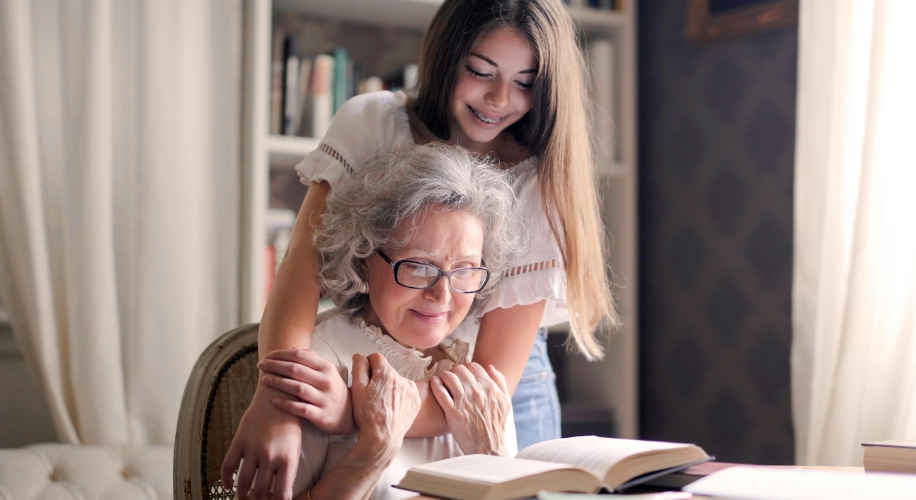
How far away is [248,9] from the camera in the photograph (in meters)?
2.38

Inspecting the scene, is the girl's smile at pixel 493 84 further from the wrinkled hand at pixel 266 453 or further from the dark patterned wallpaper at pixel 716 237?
the dark patterned wallpaper at pixel 716 237

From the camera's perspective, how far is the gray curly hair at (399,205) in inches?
47.1

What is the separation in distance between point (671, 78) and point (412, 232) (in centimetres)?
187

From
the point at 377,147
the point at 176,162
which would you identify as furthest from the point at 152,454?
the point at 377,147

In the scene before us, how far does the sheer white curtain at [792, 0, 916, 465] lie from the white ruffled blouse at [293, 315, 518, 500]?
3.48 feet

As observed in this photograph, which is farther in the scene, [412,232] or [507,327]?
[507,327]

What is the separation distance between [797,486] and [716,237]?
189 centimetres

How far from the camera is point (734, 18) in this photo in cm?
250

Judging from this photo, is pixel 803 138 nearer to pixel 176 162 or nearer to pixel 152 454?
pixel 176 162

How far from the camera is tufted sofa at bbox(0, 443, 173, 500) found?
1.81m

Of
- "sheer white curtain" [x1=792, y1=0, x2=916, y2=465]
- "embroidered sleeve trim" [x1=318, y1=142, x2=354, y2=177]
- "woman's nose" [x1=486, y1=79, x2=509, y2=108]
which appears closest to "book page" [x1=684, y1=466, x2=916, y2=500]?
"woman's nose" [x1=486, y1=79, x2=509, y2=108]

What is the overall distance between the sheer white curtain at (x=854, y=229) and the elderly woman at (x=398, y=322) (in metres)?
1.05

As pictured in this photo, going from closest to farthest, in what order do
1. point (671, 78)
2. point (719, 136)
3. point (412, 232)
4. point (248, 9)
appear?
point (412, 232), point (248, 9), point (719, 136), point (671, 78)

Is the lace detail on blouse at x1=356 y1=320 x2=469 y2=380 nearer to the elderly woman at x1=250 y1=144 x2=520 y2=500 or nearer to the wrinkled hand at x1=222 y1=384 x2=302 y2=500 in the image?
the elderly woman at x1=250 y1=144 x2=520 y2=500
